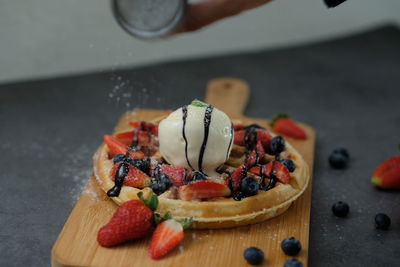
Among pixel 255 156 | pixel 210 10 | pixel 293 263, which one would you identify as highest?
pixel 210 10

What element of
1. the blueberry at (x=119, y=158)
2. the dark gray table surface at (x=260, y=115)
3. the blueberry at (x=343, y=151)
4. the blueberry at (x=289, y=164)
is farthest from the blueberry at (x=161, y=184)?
the blueberry at (x=343, y=151)

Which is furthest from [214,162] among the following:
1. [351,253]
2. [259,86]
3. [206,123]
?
[259,86]

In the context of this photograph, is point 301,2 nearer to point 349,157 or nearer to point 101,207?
point 349,157

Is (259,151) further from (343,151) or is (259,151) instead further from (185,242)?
(343,151)

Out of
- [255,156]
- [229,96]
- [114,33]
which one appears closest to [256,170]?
[255,156]

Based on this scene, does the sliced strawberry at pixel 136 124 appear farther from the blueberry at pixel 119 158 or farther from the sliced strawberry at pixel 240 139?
the sliced strawberry at pixel 240 139

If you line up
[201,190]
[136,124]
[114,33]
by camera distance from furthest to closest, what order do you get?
[114,33] → [136,124] → [201,190]
